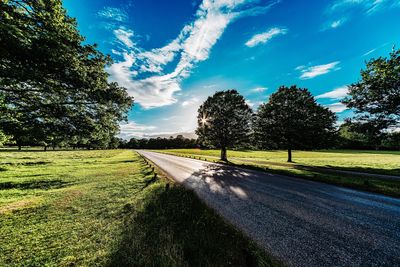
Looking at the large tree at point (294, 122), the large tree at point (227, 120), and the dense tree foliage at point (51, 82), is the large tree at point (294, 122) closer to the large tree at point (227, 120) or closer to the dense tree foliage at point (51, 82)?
the large tree at point (227, 120)

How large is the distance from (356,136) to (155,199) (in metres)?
22.9

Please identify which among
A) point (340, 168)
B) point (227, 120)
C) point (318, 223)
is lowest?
point (340, 168)

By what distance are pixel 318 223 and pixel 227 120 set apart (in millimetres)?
22637

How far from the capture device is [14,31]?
639 centimetres

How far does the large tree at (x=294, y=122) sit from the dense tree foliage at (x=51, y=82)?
21.7 metres

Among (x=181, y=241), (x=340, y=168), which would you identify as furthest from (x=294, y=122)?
(x=181, y=241)

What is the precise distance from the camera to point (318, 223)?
17.6ft

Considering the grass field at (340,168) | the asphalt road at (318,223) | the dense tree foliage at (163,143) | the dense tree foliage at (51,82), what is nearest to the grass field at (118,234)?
the asphalt road at (318,223)

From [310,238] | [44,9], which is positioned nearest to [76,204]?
[310,238]

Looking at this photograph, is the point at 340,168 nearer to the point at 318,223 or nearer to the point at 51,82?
the point at 318,223

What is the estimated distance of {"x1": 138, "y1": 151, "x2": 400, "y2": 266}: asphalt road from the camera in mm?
3789

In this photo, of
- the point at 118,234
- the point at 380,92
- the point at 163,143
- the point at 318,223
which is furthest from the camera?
the point at 163,143

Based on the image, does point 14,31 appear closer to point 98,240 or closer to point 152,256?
point 98,240

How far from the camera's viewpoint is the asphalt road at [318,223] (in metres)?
3.79
